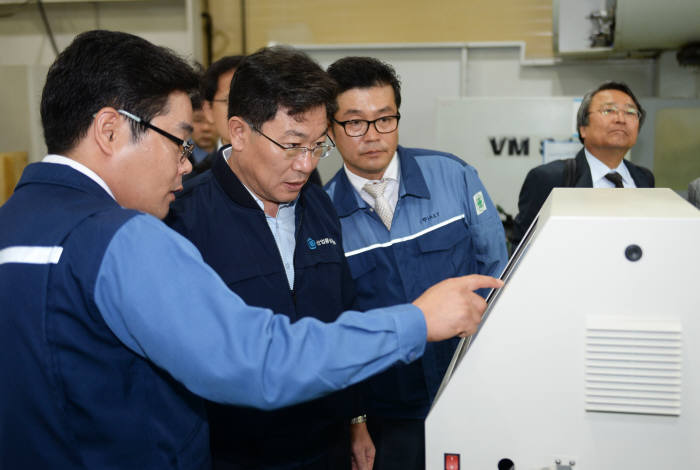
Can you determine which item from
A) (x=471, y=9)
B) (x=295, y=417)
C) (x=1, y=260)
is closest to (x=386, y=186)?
(x=295, y=417)

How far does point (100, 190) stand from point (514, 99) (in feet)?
8.57

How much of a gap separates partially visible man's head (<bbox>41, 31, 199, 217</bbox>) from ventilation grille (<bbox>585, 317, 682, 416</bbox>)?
2.20 ft

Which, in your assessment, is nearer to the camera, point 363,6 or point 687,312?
point 687,312

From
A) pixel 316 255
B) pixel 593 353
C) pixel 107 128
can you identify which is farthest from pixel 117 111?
pixel 593 353

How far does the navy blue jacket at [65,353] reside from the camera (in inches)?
30.3

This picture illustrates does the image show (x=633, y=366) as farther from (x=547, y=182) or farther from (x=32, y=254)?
(x=547, y=182)

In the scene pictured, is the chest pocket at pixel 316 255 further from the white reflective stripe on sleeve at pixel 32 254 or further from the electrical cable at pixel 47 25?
the electrical cable at pixel 47 25

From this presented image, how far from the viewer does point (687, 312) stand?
33.8 inches

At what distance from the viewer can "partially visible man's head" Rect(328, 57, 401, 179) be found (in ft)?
5.43

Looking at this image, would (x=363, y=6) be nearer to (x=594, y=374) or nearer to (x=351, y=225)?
(x=351, y=225)

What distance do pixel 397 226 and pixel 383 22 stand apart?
275 cm

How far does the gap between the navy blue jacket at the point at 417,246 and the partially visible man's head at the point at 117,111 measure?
0.74 m

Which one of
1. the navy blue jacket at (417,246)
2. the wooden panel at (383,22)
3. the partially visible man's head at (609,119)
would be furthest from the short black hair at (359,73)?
the wooden panel at (383,22)

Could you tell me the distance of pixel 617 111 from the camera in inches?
81.3
